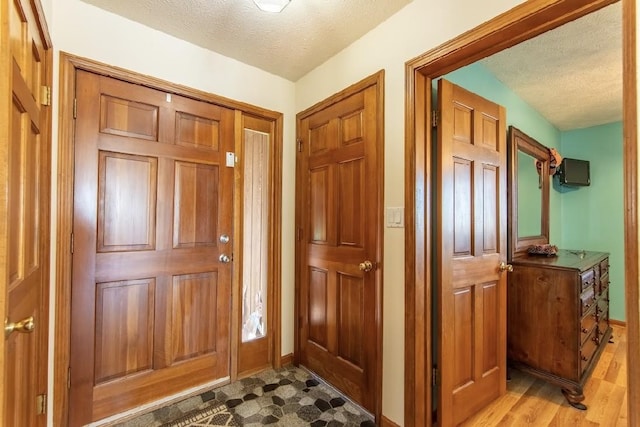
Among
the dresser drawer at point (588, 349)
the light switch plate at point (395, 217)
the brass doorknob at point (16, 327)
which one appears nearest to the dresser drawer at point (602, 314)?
the dresser drawer at point (588, 349)

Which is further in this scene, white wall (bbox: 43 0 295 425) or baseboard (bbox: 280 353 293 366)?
baseboard (bbox: 280 353 293 366)

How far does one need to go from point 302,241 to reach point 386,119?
1135 mm

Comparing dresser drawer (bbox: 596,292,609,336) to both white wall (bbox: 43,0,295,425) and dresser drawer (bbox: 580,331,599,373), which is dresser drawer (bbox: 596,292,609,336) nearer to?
dresser drawer (bbox: 580,331,599,373)

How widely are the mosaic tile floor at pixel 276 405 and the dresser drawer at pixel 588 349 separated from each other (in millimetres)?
1566

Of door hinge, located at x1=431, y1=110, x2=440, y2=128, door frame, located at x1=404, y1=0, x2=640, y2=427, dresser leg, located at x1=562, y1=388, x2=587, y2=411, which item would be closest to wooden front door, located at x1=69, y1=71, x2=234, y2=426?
door frame, located at x1=404, y1=0, x2=640, y2=427

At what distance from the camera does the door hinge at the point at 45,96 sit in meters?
1.41

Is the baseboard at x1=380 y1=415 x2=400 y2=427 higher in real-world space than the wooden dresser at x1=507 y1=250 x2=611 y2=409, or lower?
Result: lower

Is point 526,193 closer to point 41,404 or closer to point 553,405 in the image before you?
point 553,405

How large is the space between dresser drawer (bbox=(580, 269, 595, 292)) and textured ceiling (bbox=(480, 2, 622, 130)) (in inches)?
62.7

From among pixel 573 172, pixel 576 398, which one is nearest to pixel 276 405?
pixel 576 398

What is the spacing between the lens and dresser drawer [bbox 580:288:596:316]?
6.68 ft

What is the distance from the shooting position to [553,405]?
196cm

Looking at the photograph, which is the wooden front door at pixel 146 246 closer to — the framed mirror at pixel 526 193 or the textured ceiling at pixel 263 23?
the textured ceiling at pixel 263 23

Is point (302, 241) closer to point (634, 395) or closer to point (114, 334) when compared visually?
point (114, 334)
